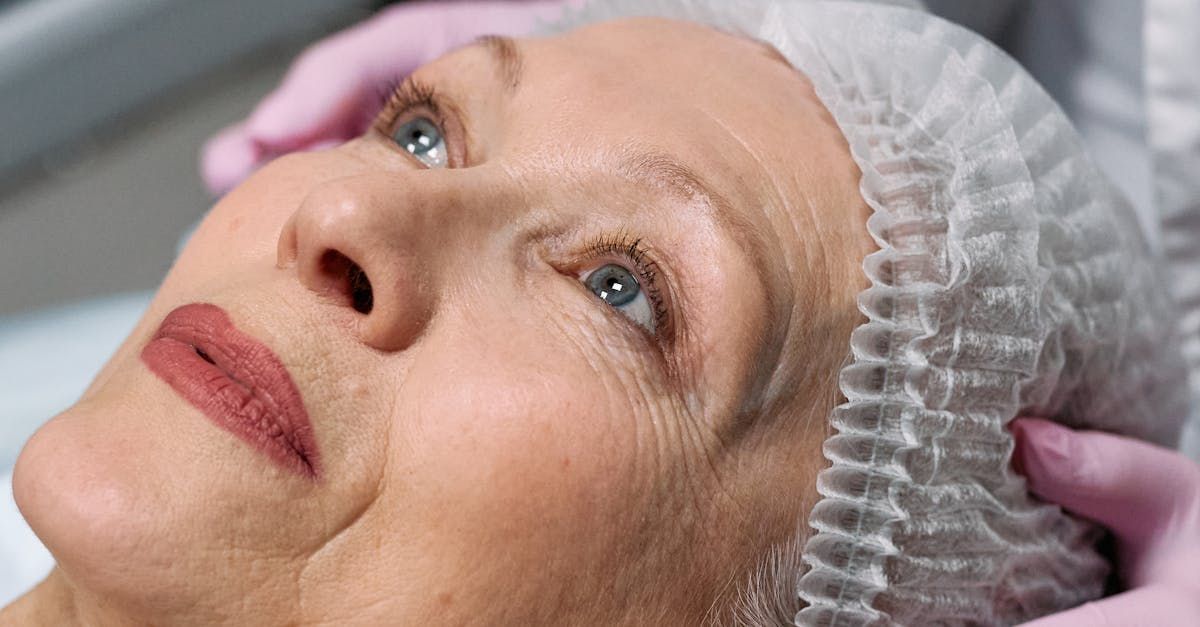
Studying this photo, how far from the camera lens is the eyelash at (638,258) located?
0.88 meters

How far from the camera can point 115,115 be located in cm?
229

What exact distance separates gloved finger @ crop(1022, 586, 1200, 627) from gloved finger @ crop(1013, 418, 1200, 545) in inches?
2.9

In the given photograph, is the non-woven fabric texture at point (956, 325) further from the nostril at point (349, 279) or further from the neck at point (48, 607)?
the neck at point (48, 607)

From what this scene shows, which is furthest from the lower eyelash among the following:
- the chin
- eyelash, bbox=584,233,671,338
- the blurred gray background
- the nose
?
the blurred gray background

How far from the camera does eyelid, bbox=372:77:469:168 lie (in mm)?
1005

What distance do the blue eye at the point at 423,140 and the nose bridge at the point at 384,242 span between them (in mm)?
167

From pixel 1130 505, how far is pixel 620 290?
56 cm

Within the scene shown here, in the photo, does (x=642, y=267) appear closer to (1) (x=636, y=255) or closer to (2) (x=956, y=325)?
(1) (x=636, y=255)

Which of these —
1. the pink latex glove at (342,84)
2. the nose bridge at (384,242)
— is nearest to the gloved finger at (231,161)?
the pink latex glove at (342,84)

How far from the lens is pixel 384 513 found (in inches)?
31.6

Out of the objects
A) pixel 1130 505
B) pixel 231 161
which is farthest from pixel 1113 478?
pixel 231 161

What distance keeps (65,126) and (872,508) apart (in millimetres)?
1815

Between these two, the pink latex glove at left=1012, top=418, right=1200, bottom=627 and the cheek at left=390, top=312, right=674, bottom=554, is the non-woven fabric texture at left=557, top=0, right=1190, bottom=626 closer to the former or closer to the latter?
the pink latex glove at left=1012, top=418, right=1200, bottom=627

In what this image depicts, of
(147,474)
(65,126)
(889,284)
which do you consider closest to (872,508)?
(889,284)
